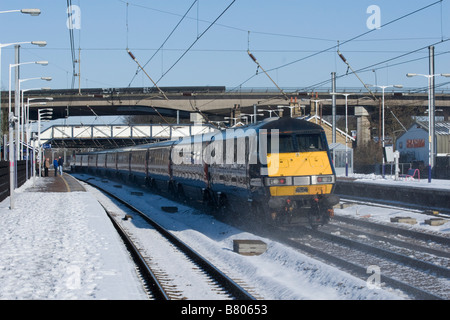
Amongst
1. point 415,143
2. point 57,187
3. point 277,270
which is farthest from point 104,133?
point 277,270

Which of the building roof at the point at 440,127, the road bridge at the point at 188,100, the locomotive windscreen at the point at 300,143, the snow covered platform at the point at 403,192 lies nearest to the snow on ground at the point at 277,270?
the locomotive windscreen at the point at 300,143

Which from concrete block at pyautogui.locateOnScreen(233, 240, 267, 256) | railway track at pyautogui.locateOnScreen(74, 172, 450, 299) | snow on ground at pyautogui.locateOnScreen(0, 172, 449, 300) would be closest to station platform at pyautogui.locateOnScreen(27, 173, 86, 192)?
snow on ground at pyautogui.locateOnScreen(0, 172, 449, 300)

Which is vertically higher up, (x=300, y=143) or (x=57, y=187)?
(x=300, y=143)

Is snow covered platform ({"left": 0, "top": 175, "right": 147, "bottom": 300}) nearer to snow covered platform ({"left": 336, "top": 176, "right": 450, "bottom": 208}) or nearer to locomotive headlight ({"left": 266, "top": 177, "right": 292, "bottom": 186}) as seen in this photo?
locomotive headlight ({"left": 266, "top": 177, "right": 292, "bottom": 186})

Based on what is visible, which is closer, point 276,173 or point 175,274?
point 175,274

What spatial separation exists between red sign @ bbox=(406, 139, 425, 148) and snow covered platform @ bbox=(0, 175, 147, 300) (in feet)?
125

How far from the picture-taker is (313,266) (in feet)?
35.7

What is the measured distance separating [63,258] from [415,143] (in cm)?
4686

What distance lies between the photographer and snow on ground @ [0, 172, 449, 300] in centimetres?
905

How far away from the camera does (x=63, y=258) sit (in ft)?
39.3

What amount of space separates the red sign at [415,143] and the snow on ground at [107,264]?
36923mm

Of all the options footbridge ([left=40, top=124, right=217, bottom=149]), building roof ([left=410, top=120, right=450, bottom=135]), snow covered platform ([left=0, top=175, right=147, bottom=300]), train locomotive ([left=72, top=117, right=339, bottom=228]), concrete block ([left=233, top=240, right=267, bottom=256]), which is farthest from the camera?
footbridge ([left=40, top=124, right=217, bottom=149])

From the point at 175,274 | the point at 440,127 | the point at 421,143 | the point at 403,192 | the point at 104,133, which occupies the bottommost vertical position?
the point at 175,274

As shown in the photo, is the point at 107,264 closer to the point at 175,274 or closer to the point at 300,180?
the point at 175,274
